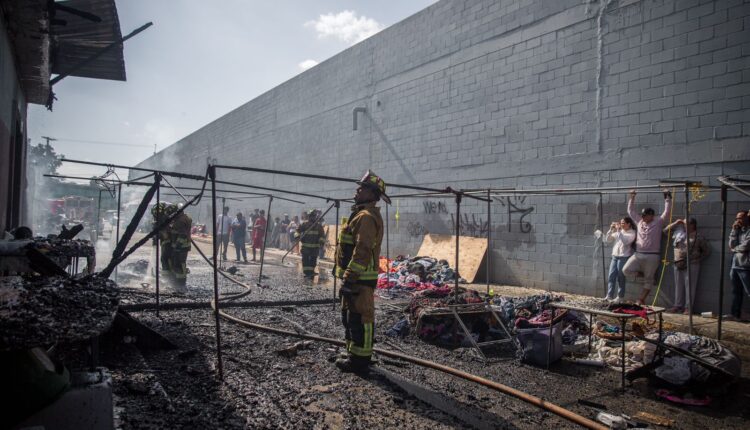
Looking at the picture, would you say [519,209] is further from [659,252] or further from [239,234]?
[239,234]

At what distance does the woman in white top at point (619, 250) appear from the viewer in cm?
839

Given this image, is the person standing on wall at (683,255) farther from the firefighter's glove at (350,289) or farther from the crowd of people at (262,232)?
the crowd of people at (262,232)

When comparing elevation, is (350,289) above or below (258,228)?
below

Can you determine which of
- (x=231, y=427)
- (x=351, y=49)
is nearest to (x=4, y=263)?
(x=231, y=427)

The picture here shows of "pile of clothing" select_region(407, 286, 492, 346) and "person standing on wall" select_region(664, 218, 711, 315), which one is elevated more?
"person standing on wall" select_region(664, 218, 711, 315)

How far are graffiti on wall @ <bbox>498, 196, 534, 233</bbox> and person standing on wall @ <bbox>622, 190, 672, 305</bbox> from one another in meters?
2.64

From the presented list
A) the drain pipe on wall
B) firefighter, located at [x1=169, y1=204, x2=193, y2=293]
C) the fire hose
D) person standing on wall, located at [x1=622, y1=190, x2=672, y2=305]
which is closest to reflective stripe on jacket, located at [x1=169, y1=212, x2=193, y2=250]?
firefighter, located at [x1=169, y1=204, x2=193, y2=293]

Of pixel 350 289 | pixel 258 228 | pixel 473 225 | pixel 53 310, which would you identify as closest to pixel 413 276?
pixel 473 225

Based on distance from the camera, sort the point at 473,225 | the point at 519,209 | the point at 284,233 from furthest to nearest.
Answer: the point at 284,233, the point at 473,225, the point at 519,209

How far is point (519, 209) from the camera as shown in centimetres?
1088

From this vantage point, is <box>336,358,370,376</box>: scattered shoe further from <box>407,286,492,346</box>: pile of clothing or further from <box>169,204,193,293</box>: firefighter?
<box>169,204,193,293</box>: firefighter

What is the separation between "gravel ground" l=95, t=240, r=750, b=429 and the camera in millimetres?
3449

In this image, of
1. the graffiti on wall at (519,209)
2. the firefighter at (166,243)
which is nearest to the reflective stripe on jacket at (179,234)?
the firefighter at (166,243)

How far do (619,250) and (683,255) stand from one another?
1055 millimetres
